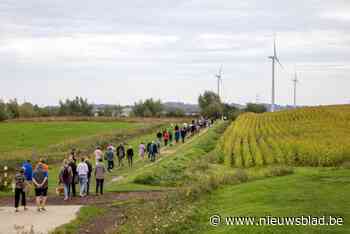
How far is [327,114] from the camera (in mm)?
67438

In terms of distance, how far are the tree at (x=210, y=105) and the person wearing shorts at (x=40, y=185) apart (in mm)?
106006

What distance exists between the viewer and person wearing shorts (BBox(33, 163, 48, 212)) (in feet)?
68.2

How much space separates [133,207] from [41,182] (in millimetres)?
3249

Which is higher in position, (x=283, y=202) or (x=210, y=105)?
(x=210, y=105)

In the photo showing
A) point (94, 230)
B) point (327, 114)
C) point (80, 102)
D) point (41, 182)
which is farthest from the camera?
point (80, 102)

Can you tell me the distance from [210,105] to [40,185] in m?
116

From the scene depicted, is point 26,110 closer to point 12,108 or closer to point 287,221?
point 12,108

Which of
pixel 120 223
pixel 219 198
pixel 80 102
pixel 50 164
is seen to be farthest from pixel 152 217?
pixel 80 102

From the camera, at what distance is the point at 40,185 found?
20.9 meters

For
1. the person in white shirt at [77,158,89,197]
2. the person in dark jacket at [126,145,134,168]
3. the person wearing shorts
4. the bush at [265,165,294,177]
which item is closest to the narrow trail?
the person wearing shorts

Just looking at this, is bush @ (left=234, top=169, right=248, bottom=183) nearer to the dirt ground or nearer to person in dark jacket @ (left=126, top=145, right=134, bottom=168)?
the dirt ground

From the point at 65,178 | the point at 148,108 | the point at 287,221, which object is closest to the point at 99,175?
the point at 65,178

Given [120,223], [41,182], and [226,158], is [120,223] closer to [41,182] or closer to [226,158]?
[41,182]

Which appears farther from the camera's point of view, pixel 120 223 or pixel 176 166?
pixel 176 166
